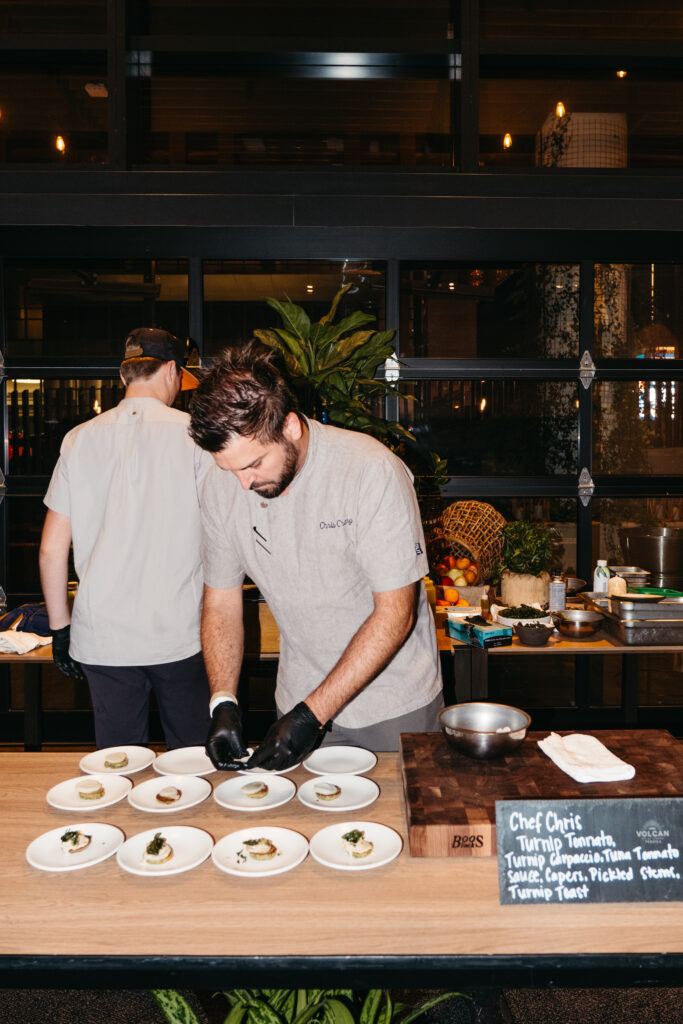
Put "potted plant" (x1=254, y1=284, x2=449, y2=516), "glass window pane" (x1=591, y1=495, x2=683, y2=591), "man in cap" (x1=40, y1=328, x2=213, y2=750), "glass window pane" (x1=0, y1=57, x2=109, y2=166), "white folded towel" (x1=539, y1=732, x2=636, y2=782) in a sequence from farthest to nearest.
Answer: "glass window pane" (x1=591, y1=495, x2=683, y2=591)
"glass window pane" (x1=0, y1=57, x2=109, y2=166)
"potted plant" (x1=254, y1=284, x2=449, y2=516)
"man in cap" (x1=40, y1=328, x2=213, y2=750)
"white folded towel" (x1=539, y1=732, x2=636, y2=782)

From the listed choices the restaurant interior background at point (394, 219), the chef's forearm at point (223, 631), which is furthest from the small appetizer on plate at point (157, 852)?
the restaurant interior background at point (394, 219)

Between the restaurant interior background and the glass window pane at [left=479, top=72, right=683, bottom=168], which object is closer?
the restaurant interior background

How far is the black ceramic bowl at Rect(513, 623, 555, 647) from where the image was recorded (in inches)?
122

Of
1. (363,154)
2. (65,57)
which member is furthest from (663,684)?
(65,57)

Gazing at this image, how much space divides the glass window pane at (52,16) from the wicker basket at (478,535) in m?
3.10

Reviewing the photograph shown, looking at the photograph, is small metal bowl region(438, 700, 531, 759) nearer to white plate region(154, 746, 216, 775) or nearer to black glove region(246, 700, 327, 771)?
black glove region(246, 700, 327, 771)

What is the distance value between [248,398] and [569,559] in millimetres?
3068

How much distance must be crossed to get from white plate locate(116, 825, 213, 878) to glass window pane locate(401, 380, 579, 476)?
3.07 meters

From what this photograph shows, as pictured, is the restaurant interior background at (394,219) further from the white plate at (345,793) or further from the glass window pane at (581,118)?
the white plate at (345,793)

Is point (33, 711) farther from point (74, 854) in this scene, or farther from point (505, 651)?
point (74, 854)

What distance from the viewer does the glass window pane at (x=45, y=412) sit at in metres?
4.09

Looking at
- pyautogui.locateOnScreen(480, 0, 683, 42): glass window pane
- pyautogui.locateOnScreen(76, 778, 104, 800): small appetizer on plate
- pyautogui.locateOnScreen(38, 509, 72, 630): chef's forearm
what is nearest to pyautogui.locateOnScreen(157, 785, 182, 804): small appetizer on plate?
pyautogui.locateOnScreen(76, 778, 104, 800): small appetizer on plate

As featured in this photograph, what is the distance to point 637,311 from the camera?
4.20m

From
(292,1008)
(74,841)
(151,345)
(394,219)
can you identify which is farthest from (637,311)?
(74,841)
